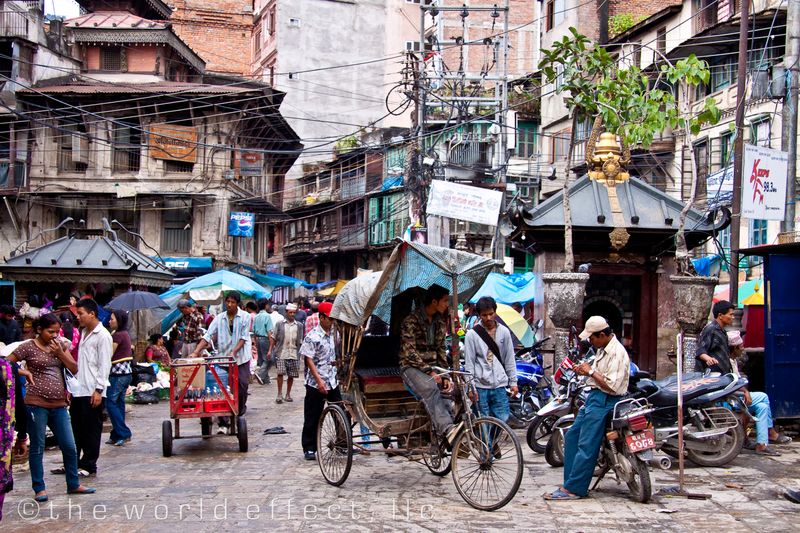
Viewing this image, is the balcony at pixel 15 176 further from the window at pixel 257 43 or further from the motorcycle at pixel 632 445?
the motorcycle at pixel 632 445

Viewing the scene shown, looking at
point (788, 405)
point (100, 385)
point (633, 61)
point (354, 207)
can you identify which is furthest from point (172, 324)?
point (354, 207)

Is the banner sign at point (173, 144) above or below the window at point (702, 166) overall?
above

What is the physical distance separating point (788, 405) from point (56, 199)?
2941cm

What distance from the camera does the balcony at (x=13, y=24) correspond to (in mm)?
33250

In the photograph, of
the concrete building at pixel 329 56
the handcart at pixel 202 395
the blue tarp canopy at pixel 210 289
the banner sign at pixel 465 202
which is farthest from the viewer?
the concrete building at pixel 329 56

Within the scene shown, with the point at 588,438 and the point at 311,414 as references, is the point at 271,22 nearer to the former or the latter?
the point at 311,414

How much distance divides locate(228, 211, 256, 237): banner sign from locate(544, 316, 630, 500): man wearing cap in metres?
28.6

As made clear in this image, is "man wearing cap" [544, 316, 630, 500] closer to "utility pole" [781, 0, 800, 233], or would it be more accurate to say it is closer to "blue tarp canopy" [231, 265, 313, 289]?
"utility pole" [781, 0, 800, 233]

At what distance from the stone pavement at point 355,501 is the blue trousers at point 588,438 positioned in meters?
0.21

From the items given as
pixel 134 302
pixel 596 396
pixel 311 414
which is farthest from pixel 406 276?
pixel 134 302

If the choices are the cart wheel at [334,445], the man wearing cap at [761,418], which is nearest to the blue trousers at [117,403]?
the cart wheel at [334,445]

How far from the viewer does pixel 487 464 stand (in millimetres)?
7848

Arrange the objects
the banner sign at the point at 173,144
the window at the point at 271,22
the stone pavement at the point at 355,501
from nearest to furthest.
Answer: the stone pavement at the point at 355,501
the banner sign at the point at 173,144
the window at the point at 271,22

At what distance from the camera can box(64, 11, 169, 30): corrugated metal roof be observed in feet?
120
